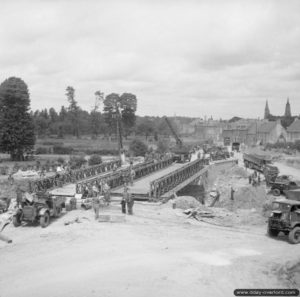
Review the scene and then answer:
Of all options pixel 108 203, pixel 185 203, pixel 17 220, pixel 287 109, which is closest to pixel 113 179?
pixel 108 203

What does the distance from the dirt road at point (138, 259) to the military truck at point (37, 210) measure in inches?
→ 16.0

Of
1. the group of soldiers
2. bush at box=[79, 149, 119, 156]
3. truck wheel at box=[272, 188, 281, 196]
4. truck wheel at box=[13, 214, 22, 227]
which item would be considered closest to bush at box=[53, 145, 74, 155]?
bush at box=[79, 149, 119, 156]

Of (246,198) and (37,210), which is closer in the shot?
(37,210)

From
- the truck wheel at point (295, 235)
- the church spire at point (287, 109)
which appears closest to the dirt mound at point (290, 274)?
the truck wheel at point (295, 235)

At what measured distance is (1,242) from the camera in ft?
60.1

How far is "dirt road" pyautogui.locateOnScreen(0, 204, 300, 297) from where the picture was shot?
1239cm

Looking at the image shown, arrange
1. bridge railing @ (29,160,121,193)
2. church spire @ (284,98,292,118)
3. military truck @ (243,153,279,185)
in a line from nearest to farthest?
1. bridge railing @ (29,160,121,193)
2. military truck @ (243,153,279,185)
3. church spire @ (284,98,292,118)

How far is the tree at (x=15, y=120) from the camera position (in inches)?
2111

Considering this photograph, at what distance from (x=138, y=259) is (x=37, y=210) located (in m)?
7.19

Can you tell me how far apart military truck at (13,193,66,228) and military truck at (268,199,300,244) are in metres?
9.70

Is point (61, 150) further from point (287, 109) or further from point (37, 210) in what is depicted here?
point (287, 109)

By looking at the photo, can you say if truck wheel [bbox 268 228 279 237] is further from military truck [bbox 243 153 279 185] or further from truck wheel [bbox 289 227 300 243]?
military truck [bbox 243 153 279 185]

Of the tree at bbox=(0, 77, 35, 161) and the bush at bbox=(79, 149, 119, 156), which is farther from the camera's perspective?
the bush at bbox=(79, 149, 119, 156)

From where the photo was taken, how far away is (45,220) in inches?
789
